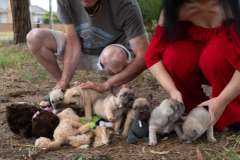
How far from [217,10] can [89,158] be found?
105 centimetres

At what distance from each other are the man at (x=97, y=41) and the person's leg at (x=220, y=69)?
0.67 m

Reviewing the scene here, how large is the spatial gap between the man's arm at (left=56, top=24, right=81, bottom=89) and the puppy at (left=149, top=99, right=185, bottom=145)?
3.76ft

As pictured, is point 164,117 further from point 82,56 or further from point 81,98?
point 82,56

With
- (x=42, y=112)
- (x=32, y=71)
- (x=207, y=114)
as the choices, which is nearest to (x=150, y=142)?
(x=207, y=114)

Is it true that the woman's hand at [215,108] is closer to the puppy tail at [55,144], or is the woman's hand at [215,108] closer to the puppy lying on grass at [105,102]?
the puppy lying on grass at [105,102]

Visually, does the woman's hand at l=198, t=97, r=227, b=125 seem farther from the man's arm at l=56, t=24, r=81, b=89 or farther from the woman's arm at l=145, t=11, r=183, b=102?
the man's arm at l=56, t=24, r=81, b=89

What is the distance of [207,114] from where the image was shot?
2.59 m

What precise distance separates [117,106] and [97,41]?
85 centimetres

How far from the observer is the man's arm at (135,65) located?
131 inches

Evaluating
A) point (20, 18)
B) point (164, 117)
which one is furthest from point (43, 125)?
point (20, 18)

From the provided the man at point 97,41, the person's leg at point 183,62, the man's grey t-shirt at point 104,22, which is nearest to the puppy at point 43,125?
the man at point 97,41

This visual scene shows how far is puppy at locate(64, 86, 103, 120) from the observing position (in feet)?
10.6

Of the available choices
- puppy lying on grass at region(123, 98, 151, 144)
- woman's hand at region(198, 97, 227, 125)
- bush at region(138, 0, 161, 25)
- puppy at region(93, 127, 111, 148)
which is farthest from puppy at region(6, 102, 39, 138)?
bush at region(138, 0, 161, 25)

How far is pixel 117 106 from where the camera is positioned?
115 inches
